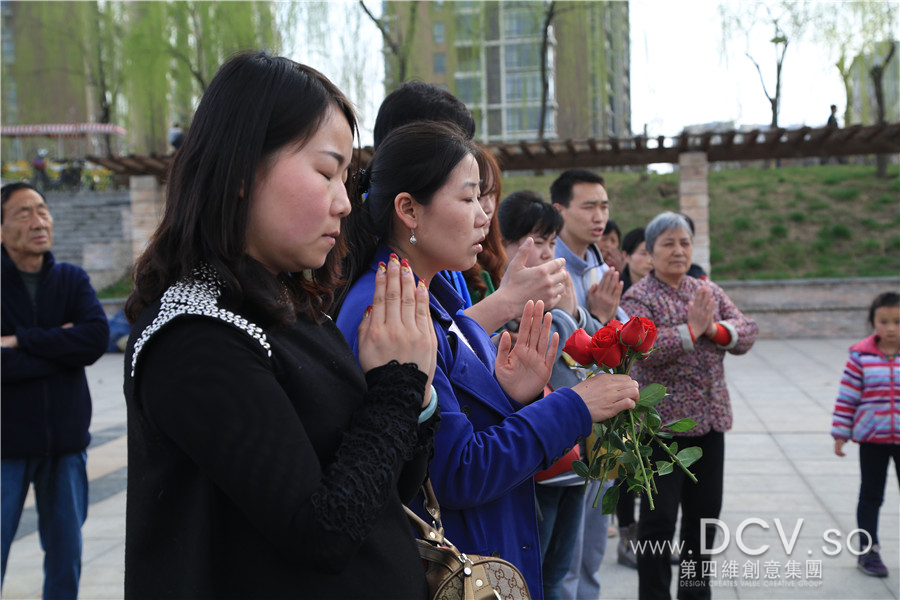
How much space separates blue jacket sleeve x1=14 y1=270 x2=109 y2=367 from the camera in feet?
11.0

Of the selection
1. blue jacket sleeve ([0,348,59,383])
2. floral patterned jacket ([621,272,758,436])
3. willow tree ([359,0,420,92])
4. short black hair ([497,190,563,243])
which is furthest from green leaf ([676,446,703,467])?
willow tree ([359,0,420,92])

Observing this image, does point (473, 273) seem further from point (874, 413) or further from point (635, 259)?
point (635, 259)

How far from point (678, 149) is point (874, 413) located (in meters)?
10.5

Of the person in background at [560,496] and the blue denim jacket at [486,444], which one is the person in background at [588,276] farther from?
the blue denim jacket at [486,444]

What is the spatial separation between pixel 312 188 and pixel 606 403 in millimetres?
926

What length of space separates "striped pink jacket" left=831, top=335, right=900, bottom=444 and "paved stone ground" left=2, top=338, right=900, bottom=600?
696mm

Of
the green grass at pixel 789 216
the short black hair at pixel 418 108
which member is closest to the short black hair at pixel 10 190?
the short black hair at pixel 418 108

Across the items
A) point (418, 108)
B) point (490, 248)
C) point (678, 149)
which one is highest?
point (678, 149)

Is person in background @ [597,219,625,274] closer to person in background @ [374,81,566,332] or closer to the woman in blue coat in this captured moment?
person in background @ [374,81,566,332]

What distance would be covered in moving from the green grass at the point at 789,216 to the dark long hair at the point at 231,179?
54.8 feet

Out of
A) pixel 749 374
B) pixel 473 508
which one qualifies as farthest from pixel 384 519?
pixel 749 374

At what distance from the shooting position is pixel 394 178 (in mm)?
1896

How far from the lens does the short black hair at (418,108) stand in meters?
2.47

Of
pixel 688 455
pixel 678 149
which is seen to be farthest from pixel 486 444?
pixel 678 149
